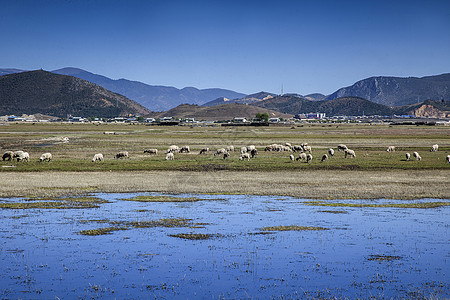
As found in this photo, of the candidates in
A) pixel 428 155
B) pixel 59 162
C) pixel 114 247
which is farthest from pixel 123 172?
pixel 428 155

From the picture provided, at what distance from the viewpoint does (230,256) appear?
15.7 metres

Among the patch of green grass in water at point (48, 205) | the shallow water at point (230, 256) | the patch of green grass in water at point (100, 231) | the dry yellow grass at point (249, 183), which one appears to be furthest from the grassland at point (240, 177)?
the patch of green grass in water at point (100, 231)

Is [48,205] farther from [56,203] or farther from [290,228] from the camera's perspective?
[290,228]

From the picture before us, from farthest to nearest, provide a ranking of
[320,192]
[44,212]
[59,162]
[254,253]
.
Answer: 1. [59,162]
2. [320,192]
3. [44,212]
4. [254,253]

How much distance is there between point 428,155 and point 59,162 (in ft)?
116

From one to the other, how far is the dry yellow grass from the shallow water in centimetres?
521

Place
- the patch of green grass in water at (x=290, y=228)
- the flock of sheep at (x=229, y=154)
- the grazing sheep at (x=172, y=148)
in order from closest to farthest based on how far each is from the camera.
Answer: the patch of green grass in water at (x=290, y=228), the flock of sheep at (x=229, y=154), the grazing sheep at (x=172, y=148)

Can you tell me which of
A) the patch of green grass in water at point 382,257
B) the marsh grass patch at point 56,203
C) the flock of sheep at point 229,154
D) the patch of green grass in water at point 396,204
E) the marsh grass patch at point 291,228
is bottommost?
the patch of green grass in water at point 382,257

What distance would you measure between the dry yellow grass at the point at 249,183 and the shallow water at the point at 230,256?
17.1ft

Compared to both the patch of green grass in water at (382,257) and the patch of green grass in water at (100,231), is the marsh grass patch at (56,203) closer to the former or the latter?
the patch of green grass in water at (100,231)

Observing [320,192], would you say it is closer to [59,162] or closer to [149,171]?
[149,171]

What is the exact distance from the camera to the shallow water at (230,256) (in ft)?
42.0

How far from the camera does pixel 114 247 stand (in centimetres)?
1656

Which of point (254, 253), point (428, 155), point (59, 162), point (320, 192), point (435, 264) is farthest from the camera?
point (428, 155)
